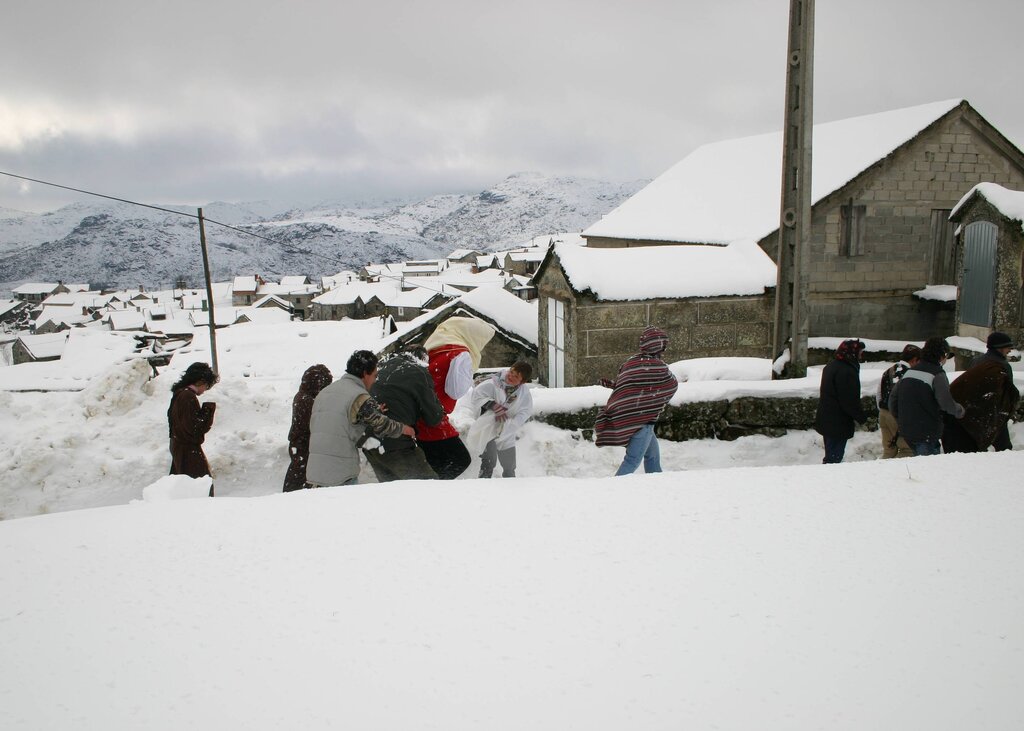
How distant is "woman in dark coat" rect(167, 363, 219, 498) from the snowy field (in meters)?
1.76

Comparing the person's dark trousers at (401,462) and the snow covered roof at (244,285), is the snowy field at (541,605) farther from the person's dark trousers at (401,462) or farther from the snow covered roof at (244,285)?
the snow covered roof at (244,285)

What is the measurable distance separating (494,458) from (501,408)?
0.53 metres

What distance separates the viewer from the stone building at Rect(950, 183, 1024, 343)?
10891mm

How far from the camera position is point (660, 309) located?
36.1 feet

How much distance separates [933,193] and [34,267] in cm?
22510

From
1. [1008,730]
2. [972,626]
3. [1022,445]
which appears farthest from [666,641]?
[1022,445]

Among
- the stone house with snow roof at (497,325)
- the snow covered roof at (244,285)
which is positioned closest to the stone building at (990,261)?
the stone house with snow roof at (497,325)

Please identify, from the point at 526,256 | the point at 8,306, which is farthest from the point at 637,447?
the point at 8,306

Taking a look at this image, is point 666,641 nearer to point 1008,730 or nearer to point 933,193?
point 1008,730

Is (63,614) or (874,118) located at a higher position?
(874,118)

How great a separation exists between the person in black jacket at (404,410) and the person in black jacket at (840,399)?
12.2 ft

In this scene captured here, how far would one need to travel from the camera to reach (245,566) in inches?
111

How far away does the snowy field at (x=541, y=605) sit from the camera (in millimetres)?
2010

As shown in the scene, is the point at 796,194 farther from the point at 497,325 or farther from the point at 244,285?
the point at 244,285
